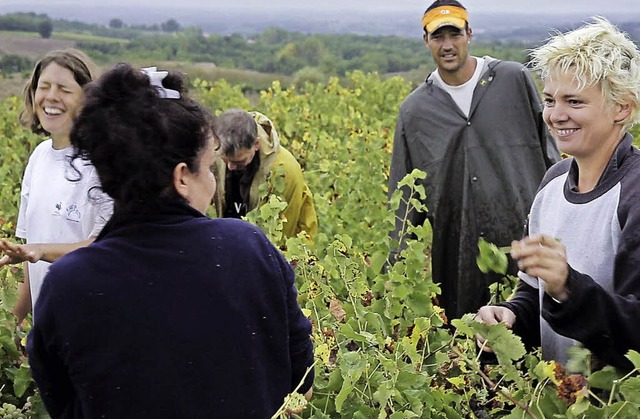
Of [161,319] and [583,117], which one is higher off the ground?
[583,117]

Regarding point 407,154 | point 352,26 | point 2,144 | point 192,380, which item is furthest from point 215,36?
point 352,26

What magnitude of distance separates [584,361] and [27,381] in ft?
5.20

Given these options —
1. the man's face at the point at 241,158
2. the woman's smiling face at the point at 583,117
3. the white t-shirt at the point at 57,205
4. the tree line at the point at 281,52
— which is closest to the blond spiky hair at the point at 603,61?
the woman's smiling face at the point at 583,117

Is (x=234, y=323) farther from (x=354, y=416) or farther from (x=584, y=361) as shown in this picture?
(x=584, y=361)

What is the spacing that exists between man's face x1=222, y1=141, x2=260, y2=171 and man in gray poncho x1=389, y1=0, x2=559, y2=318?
596 millimetres

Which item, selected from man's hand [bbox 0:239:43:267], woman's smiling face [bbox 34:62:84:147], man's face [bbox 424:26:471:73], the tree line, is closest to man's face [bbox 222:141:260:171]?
man's face [bbox 424:26:471:73]

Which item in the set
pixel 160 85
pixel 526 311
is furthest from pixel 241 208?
pixel 160 85

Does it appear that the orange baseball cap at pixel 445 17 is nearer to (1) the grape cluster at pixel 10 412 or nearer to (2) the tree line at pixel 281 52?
(1) the grape cluster at pixel 10 412

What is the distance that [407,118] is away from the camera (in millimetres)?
3846

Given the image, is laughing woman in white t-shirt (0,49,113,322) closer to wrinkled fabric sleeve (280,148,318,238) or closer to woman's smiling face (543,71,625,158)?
wrinkled fabric sleeve (280,148,318,238)

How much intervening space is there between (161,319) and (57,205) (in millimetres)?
1367

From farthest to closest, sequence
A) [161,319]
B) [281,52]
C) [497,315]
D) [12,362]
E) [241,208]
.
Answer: [281,52] < [241,208] < [12,362] < [497,315] < [161,319]

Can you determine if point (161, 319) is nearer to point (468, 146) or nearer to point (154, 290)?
point (154, 290)

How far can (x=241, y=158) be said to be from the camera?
3822 millimetres
